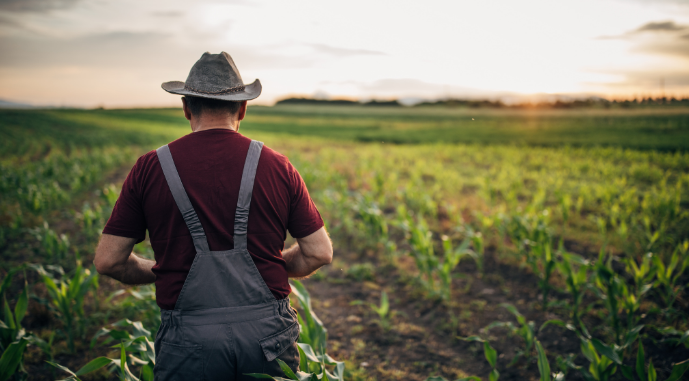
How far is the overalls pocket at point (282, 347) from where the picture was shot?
65.1 inches

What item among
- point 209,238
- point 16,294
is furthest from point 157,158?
point 16,294

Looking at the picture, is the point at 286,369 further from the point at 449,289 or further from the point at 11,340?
the point at 449,289

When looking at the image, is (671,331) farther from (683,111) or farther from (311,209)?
(683,111)

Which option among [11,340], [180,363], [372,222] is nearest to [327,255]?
[180,363]

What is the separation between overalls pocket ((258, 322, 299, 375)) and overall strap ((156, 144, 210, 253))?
52 cm

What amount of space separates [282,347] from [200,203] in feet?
2.58

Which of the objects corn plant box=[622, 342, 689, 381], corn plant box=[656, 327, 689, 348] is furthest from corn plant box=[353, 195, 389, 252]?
corn plant box=[622, 342, 689, 381]

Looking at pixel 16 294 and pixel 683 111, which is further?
pixel 683 111

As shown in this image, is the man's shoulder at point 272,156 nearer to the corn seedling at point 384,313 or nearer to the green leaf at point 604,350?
the green leaf at point 604,350

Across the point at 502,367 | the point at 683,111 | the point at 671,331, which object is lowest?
the point at 502,367

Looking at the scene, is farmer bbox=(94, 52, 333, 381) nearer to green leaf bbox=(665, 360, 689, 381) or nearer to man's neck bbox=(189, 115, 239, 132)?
man's neck bbox=(189, 115, 239, 132)

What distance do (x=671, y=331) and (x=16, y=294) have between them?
23.2 feet

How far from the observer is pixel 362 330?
13.5ft

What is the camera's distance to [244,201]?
1.58 m
